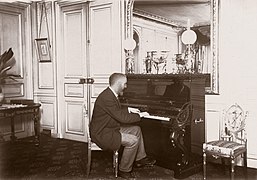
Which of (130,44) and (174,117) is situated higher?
(130,44)

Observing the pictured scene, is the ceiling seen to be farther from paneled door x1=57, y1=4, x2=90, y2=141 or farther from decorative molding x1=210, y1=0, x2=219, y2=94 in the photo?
paneled door x1=57, y1=4, x2=90, y2=141

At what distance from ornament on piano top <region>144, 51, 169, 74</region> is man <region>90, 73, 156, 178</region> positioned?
2.89 ft

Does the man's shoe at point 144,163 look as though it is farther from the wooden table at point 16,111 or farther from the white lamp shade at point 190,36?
the wooden table at point 16,111

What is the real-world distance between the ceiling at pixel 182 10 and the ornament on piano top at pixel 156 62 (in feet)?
1.59

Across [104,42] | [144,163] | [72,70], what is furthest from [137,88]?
[72,70]

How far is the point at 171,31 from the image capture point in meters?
4.16

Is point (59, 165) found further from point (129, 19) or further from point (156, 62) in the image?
point (129, 19)

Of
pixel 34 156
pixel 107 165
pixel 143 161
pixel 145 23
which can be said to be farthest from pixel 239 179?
pixel 34 156

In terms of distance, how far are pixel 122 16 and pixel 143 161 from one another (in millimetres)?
2222

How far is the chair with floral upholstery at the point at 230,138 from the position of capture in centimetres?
316

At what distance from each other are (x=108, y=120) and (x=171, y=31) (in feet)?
5.11

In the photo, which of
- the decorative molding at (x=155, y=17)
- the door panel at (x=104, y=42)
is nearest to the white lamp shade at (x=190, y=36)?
the decorative molding at (x=155, y=17)

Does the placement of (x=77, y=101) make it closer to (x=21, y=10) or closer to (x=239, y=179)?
(x=21, y=10)

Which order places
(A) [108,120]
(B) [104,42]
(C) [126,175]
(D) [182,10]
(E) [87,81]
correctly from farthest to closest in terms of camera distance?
(B) [104,42]
(E) [87,81]
(D) [182,10]
(C) [126,175]
(A) [108,120]
